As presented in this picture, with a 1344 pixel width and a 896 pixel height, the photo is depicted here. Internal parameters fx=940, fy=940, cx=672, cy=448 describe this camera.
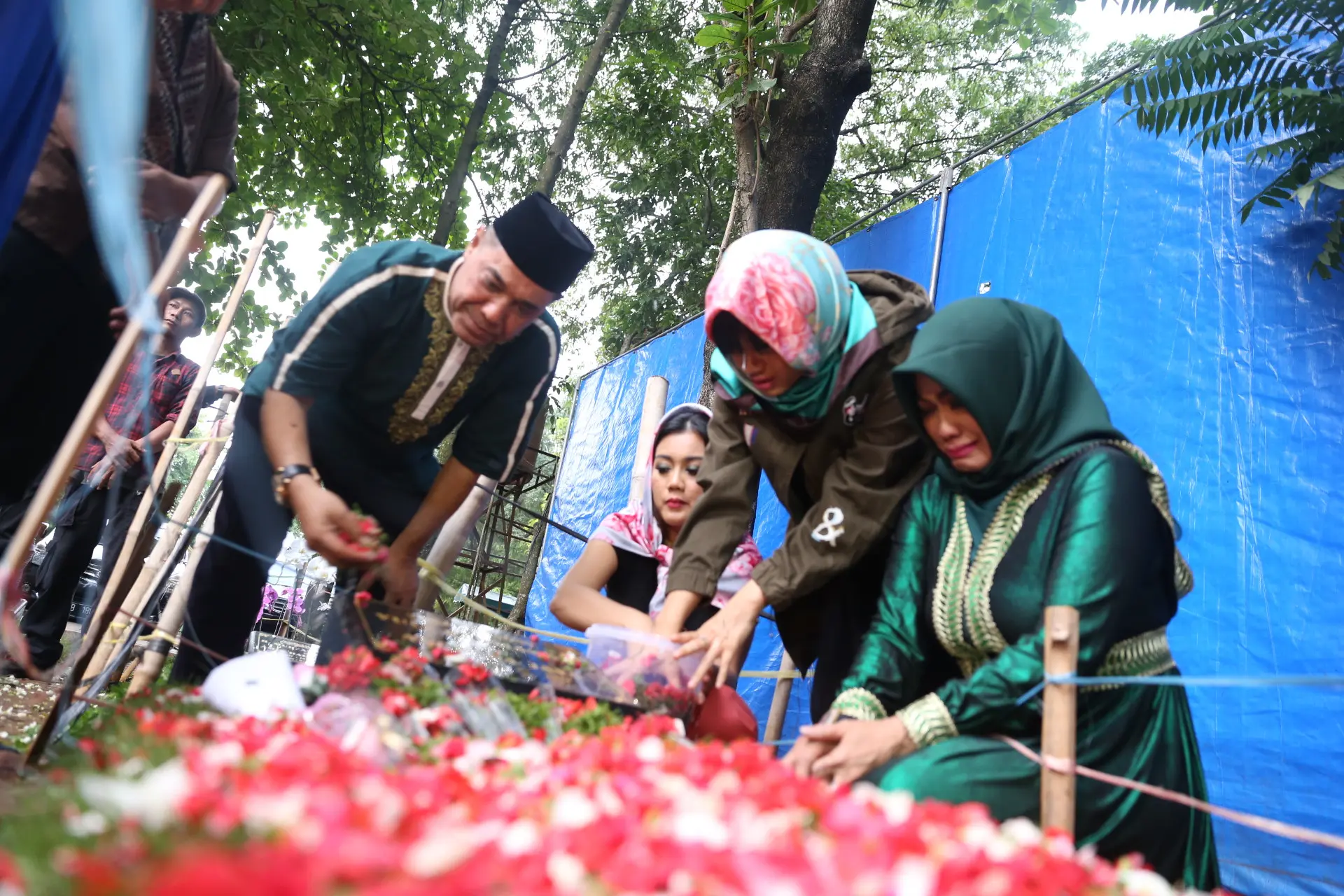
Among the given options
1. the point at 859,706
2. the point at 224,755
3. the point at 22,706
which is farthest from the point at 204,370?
the point at 224,755

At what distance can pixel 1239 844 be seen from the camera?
10.6 ft

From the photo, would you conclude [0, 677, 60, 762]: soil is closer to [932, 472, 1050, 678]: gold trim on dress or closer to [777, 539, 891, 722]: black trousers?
[777, 539, 891, 722]: black trousers

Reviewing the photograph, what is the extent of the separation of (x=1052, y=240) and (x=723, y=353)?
240cm

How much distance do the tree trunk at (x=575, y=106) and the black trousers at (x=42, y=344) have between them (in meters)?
4.17

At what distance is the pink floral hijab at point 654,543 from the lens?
Answer: 3443 millimetres

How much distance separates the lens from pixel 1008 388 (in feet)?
7.04

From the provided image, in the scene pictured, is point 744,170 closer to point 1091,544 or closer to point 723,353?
point 723,353

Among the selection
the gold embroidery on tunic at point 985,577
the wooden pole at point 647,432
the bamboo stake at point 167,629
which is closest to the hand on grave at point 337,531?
the bamboo stake at point 167,629

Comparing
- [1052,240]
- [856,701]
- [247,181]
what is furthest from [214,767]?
[247,181]

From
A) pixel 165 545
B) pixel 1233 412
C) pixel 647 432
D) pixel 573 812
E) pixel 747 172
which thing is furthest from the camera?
pixel 747 172

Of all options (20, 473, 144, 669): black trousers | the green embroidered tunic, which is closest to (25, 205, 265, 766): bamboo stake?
the green embroidered tunic

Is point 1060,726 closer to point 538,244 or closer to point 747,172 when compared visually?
point 538,244

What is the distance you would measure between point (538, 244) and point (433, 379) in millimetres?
553

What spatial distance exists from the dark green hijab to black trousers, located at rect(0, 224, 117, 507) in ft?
7.70
